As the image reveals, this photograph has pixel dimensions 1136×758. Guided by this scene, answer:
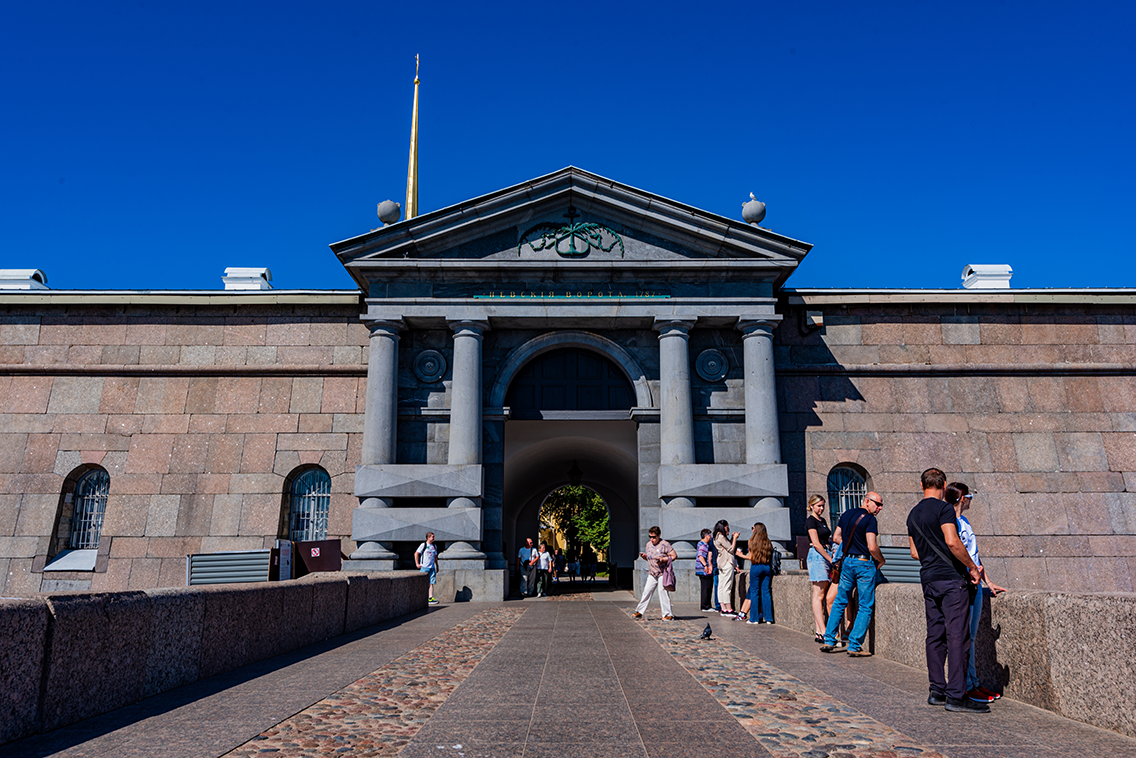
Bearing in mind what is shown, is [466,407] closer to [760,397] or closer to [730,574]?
[760,397]

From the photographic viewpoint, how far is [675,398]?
64.3 feet

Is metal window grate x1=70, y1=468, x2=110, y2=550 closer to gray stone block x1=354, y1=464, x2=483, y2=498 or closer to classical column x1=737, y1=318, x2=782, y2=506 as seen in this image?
gray stone block x1=354, y1=464, x2=483, y2=498

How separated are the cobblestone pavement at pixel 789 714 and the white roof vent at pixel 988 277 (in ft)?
61.4

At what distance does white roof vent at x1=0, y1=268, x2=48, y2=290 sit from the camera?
2355 centimetres

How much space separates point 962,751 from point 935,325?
19202mm

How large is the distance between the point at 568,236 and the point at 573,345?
111 inches

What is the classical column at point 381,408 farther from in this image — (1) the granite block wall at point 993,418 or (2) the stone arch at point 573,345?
(1) the granite block wall at point 993,418

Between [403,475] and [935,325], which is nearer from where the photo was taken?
[403,475]

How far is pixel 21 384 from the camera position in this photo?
21672 mm

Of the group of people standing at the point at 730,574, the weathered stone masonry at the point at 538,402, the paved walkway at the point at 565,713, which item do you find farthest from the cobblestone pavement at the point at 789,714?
the weathered stone masonry at the point at 538,402

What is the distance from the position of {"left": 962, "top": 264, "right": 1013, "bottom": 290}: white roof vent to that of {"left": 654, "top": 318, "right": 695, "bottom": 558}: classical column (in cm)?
972

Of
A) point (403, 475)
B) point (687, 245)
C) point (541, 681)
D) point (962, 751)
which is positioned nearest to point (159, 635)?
point (541, 681)

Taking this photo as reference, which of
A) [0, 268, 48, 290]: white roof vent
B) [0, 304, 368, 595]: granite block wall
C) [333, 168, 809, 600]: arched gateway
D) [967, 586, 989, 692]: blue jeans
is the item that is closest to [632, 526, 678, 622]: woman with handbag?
[333, 168, 809, 600]: arched gateway

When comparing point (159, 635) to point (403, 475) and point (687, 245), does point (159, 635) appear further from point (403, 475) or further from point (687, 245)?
point (687, 245)
